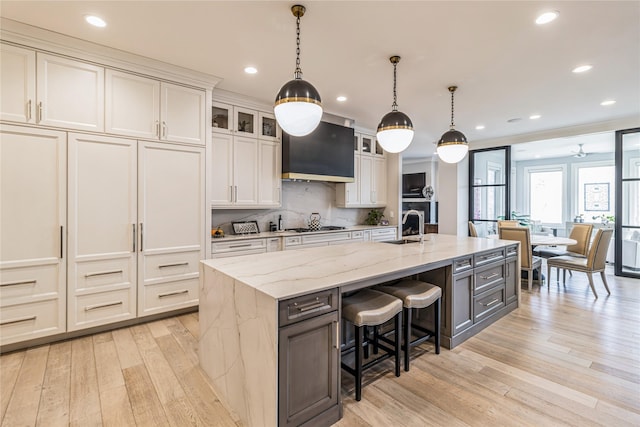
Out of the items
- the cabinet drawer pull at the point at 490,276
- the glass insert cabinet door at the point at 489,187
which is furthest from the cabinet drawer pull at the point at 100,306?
the glass insert cabinet door at the point at 489,187

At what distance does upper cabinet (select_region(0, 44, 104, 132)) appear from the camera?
2467mm

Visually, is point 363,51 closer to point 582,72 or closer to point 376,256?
point 376,256

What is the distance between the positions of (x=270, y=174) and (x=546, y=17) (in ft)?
10.8

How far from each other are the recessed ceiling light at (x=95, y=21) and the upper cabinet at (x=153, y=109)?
51 centimetres

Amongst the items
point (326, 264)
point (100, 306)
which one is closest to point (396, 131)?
point (326, 264)

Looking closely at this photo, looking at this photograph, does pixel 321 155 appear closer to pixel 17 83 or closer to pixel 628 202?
pixel 17 83

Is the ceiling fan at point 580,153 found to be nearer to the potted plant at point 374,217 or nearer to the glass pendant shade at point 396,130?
the potted plant at point 374,217

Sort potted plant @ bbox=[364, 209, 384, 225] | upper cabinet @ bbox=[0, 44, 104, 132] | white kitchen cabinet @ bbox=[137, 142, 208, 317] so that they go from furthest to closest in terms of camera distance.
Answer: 1. potted plant @ bbox=[364, 209, 384, 225]
2. white kitchen cabinet @ bbox=[137, 142, 208, 317]
3. upper cabinet @ bbox=[0, 44, 104, 132]

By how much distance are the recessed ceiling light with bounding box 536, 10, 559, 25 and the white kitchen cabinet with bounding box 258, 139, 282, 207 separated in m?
3.12

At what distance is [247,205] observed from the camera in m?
4.11

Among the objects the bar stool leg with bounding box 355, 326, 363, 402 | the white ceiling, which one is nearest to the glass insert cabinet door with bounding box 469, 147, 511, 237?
the white ceiling

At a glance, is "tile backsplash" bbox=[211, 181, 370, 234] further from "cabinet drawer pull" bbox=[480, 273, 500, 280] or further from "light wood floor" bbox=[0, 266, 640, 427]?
"cabinet drawer pull" bbox=[480, 273, 500, 280]

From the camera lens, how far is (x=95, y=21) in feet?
7.93

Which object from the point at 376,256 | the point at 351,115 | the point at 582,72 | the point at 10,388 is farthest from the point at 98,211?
the point at 582,72
